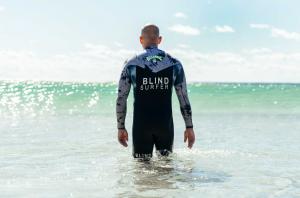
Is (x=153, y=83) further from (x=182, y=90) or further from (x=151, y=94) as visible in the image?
(x=182, y=90)

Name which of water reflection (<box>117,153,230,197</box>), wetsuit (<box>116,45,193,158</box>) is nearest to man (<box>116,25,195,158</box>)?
wetsuit (<box>116,45,193,158</box>)

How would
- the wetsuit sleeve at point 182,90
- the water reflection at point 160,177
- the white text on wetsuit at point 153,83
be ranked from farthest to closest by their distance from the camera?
the wetsuit sleeve at point 182,90, the white text on wetsuit at point 153,83, the water reflection at point 160,177

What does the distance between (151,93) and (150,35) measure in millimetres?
829

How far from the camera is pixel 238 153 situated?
32.3ft

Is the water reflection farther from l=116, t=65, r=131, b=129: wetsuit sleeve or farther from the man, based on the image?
l=116, t=65, r=131, b=129: wetsuit sleeve

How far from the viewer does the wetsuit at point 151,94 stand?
6.87 m

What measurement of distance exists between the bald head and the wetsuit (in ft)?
0.28

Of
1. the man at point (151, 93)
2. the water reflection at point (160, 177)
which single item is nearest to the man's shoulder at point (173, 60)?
the man at point (151, 93)

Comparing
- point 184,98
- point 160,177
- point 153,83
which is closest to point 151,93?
point 153,83

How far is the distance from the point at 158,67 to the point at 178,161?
1.98 metres

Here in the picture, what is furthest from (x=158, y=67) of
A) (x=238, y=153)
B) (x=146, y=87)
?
(x=238, y=153)

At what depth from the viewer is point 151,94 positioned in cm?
691

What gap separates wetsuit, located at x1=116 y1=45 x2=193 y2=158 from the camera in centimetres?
687

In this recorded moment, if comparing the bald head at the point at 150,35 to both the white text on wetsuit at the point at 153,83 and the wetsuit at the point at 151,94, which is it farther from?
the white text on wetsuit at the point at 153,83
